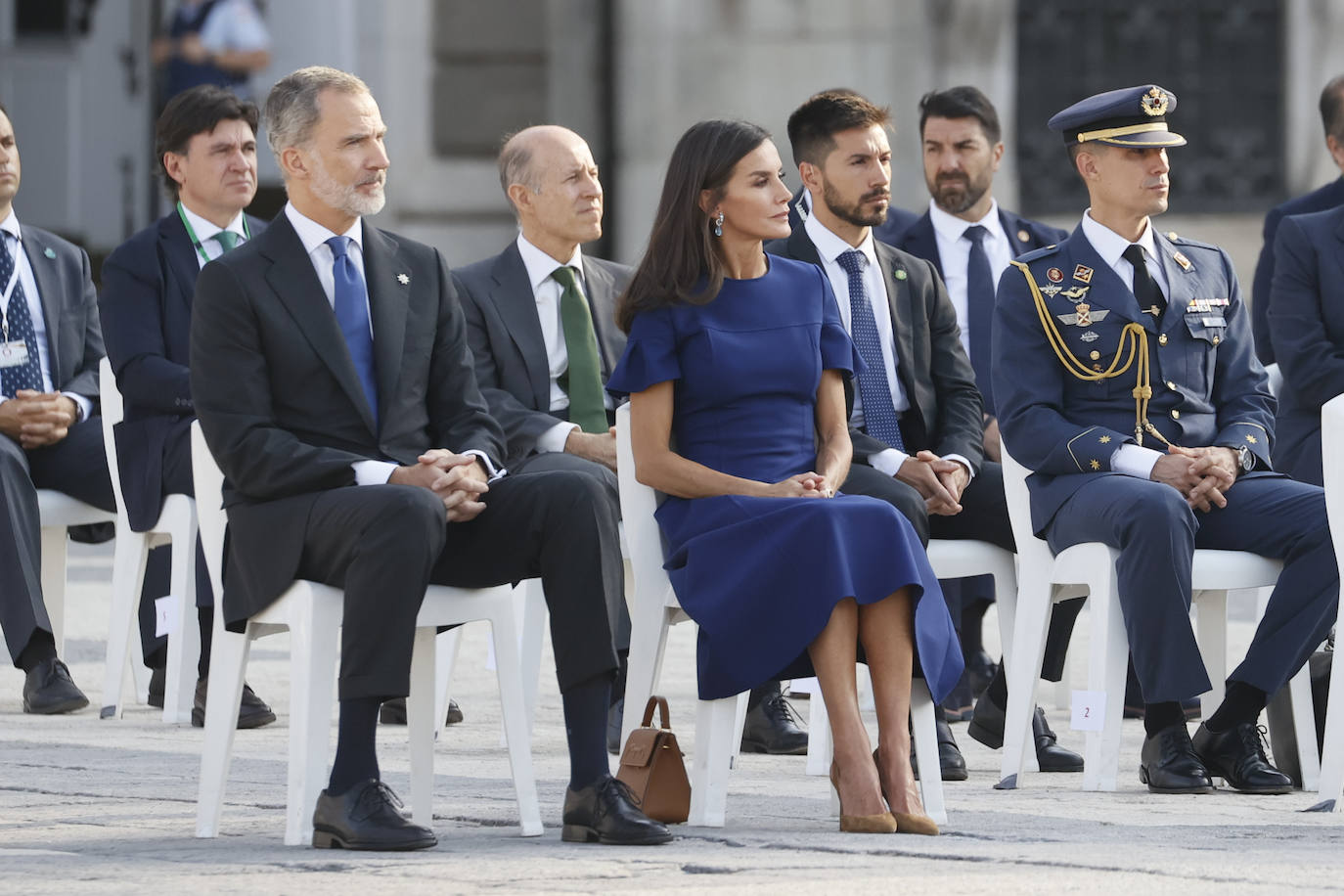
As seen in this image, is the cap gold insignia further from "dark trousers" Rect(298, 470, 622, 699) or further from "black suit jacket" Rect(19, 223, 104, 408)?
"black suit jacket" Rect(19, 223, 104, 408)

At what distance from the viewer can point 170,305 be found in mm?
6941

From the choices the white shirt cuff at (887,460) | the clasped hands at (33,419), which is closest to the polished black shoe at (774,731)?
the white shirt cuff at (887,460)

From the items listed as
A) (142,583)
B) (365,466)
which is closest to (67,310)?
(142,583)

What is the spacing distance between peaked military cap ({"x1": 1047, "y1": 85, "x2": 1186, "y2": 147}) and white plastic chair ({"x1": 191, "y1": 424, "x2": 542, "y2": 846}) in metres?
1.93

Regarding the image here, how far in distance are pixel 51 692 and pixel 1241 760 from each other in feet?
9.91

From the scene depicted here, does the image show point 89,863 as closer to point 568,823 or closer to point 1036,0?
point 568,823

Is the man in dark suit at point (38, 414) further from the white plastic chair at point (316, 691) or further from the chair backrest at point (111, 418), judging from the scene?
the white plastic chair at point (316, 691)

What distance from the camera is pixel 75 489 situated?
711cm

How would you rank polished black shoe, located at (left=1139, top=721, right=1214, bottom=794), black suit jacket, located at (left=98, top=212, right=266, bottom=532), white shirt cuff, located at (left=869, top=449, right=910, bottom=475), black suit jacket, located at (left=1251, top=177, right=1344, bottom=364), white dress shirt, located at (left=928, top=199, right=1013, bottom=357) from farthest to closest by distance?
black suit jacket, located at (left=1251, top=177, right=1344, bottom=364) < white dress shirt, located at (left=928, top=199, right=1013, bottom=357) < black suit jacket, located at (left=98, top=212, right=266, bottom=532) < white shirt cuff, located at (left=869, top=449, right=910, bottom=475) < polished black shoe, located at (left=1139, top=721, right=1214, bottom=794)

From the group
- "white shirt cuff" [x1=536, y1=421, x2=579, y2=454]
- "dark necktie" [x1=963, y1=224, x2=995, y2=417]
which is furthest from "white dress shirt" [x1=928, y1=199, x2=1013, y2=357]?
"white shirt cuff" [x1=536, y1=421, x2=579, y2=454]

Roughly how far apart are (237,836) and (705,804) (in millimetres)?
850

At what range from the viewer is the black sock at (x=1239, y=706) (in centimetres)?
558

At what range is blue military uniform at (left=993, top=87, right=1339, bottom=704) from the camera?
5.52m

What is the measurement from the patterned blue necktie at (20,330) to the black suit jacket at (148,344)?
1.16 feet
